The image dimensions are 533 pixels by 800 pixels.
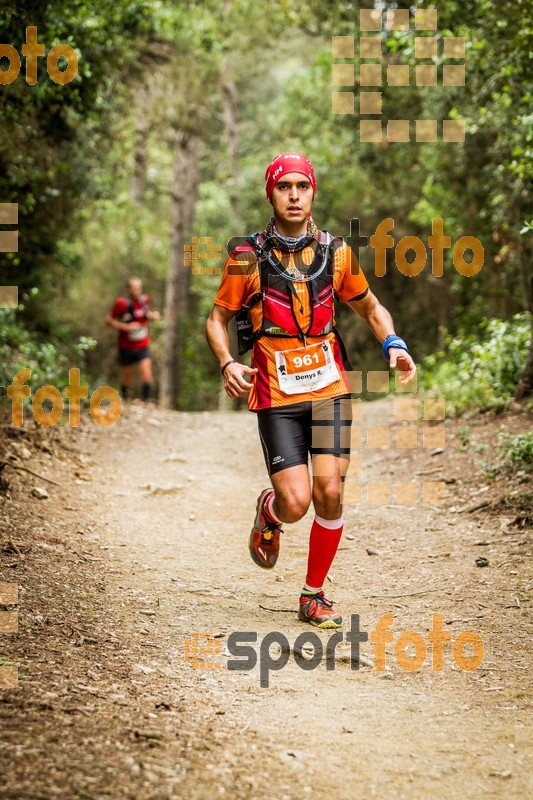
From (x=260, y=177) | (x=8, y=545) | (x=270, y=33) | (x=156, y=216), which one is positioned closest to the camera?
(x=8, y=545)

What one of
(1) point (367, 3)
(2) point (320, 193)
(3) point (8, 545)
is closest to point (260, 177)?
(2) point (320, 193)

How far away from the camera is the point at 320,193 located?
74.0 feet

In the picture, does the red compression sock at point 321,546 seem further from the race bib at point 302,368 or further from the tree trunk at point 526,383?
the tree trunk at point 526,383

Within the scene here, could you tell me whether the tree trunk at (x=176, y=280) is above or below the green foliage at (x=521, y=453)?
above

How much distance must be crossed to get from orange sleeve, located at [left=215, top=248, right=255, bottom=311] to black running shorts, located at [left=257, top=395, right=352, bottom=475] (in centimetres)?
67

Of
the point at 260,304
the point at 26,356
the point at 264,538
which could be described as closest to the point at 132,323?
the point at 26,356

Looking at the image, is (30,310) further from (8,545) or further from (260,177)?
(8,545)

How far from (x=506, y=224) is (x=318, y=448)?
8069 millimetres

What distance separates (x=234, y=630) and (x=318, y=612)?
517 mm

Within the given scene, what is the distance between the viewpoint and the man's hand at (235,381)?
4.57 metres

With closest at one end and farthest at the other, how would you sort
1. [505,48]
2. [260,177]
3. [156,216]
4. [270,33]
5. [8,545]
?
[8,545] < [505,48] < [270,33] < [260,177] < [156,216]

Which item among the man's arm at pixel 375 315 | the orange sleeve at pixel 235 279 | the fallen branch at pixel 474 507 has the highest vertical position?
the orange sleeve at pixel 235 279

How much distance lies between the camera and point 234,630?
488cm

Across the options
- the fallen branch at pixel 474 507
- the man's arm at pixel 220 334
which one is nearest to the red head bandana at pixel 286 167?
the man's arm at pixel 220 334
